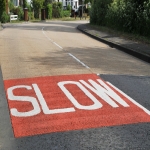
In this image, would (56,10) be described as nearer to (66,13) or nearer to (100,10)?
(66,13)

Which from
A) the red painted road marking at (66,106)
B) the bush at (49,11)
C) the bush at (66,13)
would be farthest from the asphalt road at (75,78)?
the bush at (66,13)

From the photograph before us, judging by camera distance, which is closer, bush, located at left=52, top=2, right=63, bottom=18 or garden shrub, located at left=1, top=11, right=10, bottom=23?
garden shrub, located at left=1, top=11, right=10, bottom=23

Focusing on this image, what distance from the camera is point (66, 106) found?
6.31 metres

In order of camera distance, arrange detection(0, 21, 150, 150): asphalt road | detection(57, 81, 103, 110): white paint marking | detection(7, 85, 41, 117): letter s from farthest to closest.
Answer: detection(57, 81, 103, 110): white paint marking, detection(7, 85, 41, 117): letter s, detection(0, 21, 150, 150): asphalt road

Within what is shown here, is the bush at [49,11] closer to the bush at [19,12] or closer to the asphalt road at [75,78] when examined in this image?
the bush at [19,12]

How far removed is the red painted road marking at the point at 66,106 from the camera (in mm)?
5391

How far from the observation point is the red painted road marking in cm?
539

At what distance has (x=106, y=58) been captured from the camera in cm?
1267

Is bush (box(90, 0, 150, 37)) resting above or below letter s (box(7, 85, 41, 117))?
above

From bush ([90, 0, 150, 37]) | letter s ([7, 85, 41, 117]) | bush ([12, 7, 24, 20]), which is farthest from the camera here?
bush ([12, 7, 24, 20])

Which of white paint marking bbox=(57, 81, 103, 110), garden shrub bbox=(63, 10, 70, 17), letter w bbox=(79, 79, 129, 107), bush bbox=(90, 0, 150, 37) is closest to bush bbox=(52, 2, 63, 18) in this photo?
garden shrub bbox=(63, 10, 70, 17)

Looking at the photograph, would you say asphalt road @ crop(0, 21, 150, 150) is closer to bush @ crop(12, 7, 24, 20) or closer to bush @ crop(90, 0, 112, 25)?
bush @ crop(90, 0, 112, 25)

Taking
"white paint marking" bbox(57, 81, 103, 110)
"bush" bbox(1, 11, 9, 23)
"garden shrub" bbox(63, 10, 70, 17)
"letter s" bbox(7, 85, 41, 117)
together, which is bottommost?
"letter s" bbox(7, 85, 41, 117)

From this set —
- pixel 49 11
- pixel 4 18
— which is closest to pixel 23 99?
pixel 4 18
